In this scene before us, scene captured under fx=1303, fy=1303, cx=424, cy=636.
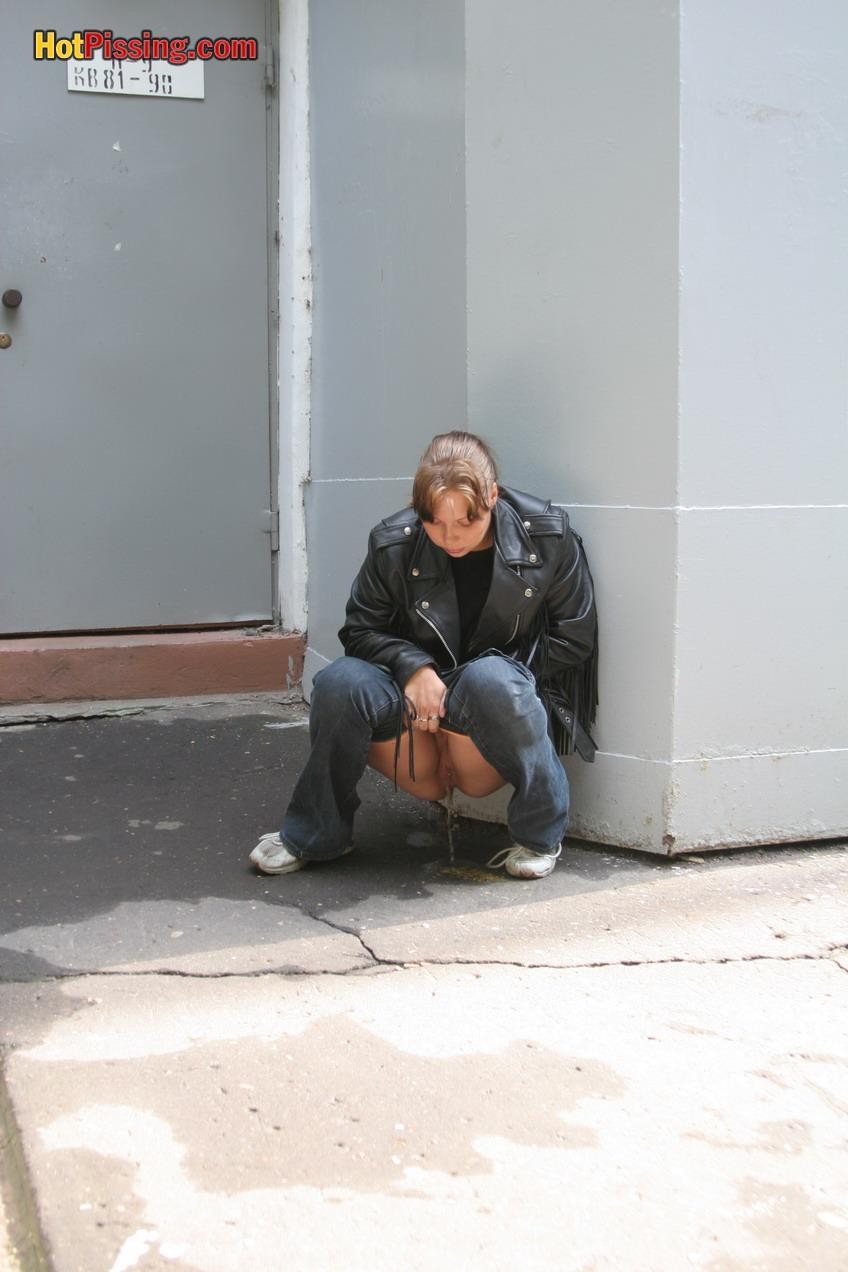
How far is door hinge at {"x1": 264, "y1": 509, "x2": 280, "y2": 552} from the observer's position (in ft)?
18.1

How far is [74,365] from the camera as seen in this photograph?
5.19 metres

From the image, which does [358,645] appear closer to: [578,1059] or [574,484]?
[574,484]

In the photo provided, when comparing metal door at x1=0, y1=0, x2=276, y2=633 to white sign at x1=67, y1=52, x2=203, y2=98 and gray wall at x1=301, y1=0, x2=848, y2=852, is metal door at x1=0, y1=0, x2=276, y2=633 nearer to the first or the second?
white sign at x1=67, y1=52, x2=203, y2=98

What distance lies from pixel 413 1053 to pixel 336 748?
3.25ft

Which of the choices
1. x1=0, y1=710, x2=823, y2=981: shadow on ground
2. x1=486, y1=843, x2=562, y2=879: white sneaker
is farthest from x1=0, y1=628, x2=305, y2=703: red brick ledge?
Result: x1=486, y1=843, x2=562, y2=879: white sneaker

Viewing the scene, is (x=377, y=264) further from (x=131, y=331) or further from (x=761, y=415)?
(x=761, y=415)

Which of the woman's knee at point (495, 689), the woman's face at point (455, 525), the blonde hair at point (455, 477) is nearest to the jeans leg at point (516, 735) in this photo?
the woman's knee at point (495, 689)

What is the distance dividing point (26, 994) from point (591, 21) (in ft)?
9.21

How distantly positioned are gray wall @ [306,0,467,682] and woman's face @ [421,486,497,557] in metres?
0.75

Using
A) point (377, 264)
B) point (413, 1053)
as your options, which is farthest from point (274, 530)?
point (413, 1053)

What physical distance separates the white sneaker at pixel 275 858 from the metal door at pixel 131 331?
2.12 meters

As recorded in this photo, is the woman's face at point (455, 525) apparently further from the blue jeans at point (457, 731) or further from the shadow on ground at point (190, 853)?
the shadow on ground at point (190, 853)

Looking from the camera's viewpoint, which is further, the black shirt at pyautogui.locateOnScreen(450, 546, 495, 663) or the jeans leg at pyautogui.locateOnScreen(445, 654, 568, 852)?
the black shirt at pyautogui.locateOnScreen(450, 546, 495, 663)

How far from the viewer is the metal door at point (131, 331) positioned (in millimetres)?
5078
